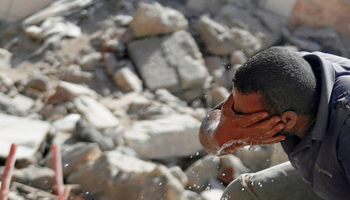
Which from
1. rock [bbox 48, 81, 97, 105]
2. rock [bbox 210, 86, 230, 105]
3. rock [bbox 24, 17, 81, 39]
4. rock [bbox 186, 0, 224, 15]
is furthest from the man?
rock [bbox 186, 0, 224, 15]

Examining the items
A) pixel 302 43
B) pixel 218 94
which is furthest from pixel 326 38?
pixel 218 94

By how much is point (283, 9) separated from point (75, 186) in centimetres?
488

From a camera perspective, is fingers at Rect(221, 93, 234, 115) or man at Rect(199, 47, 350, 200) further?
fingers at Rect(221, 93, 234, 115)

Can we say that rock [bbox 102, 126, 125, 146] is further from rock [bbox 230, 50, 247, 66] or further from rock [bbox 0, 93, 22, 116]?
rock [bbox 230, 50, 247, 66]

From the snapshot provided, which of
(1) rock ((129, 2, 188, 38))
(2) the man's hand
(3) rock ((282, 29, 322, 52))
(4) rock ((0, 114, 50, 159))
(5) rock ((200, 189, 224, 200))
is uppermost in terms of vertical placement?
(2) the man's hand

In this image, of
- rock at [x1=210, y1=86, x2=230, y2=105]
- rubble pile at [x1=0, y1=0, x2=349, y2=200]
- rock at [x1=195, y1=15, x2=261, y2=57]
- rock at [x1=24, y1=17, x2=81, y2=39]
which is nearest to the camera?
rubble pile at [x1=0, y1=0, x2=349, y2=200]

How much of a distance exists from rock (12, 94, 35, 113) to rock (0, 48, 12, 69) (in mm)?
669

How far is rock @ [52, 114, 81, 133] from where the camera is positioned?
135 inches

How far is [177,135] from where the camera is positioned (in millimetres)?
3574

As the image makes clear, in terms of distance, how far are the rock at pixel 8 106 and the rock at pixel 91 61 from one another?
3.64 feet

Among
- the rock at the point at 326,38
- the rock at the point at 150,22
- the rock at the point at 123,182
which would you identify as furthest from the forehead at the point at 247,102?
the rock at the point at 326,38

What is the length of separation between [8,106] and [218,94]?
2.31 metres

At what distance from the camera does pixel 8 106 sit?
3.50 meters

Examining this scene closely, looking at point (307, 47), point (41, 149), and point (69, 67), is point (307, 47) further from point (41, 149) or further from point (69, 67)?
point (41, 149)
